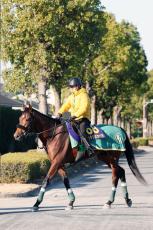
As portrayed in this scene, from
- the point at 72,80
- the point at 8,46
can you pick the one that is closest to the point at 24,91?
the point at 8,46

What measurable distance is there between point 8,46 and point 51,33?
2.65 metres

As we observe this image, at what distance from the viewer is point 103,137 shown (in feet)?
51.9

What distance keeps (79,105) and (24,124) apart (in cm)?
125

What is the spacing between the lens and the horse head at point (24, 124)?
15.4 m

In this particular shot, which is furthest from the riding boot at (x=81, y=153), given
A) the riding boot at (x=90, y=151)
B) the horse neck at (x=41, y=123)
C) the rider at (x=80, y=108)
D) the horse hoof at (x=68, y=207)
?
the horse hoof at (x=68, y=207)

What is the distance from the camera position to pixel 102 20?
122ft

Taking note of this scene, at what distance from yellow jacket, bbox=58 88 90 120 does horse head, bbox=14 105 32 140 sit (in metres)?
0.81

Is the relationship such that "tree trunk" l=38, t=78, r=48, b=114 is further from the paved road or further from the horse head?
the horse head

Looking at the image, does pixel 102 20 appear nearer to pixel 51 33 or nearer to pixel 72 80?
pixel 51 33

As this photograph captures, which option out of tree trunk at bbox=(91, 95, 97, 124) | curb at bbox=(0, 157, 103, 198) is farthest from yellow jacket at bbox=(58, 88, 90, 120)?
tree trunk at bbox=(91, 95, 97, 124)

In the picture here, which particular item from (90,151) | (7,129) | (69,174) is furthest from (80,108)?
(7,129)

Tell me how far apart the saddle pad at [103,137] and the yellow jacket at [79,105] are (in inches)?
12.5

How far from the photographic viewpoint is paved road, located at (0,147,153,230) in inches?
497

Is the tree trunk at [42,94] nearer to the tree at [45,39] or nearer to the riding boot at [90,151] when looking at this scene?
the tree at [45,39]
